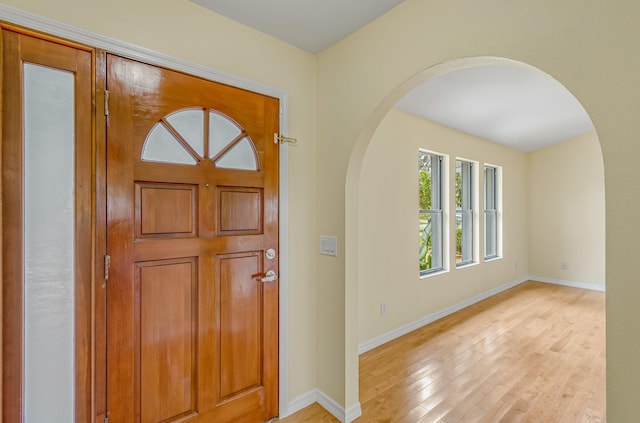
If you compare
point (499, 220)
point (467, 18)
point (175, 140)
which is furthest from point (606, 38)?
point (499, 220)

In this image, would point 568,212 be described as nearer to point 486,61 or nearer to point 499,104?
point 499,104

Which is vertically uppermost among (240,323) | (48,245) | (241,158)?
(241,158)

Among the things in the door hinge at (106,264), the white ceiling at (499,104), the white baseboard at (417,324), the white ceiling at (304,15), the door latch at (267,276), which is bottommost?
the white baseboard at (417,324)

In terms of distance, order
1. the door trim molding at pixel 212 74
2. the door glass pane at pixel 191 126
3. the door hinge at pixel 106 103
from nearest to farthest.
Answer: the door trim molding at pixel 212 74 < the door hinge at pixel 106 103 < the door glass pane at pixel 191 126

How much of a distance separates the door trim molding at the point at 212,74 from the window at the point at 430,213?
2.42 metres

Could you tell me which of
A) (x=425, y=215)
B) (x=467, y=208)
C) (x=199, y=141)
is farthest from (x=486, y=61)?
(x=467, y=208)

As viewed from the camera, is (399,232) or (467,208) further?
(467,208)

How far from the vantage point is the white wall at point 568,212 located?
5406 mm

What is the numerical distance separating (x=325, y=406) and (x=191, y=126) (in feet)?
6.86

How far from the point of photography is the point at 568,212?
226 inches

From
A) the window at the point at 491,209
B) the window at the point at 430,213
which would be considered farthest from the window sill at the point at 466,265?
the window at the point at 491,209

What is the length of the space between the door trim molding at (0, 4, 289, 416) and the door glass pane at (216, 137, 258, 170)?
0.22m

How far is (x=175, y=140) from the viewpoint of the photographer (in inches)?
62.7

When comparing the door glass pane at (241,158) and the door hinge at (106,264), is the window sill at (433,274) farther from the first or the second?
the door hinge at (106,264)
